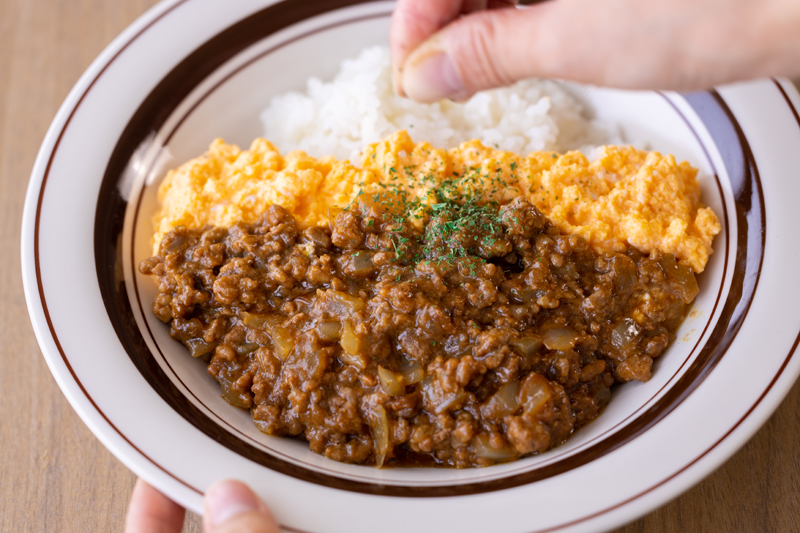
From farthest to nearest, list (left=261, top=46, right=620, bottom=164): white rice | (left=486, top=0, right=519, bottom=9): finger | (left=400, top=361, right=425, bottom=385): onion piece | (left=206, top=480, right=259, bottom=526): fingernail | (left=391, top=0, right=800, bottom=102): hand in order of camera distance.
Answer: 1. (left=261, top=46, right=620, bottom=164): white rice
2. (left=486, top=0, right=519, bottom=9): finger
3. (left=400, top=361, right=425, bottom=385): onion piece
4. (left=206, top=480, right=259, bottom=526): fingernail
5. (left=391, top=0, right=800, bottom=102): hand

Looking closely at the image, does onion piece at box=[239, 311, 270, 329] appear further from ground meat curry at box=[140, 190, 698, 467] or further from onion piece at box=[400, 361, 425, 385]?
onion piece at box=[400, 361, 425, 385]

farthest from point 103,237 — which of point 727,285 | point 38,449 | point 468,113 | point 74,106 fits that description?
point 727,285

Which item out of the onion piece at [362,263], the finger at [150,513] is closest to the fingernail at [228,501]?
the finger at [150,513]

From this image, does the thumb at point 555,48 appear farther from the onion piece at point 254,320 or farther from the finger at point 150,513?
the finger at point 150,513

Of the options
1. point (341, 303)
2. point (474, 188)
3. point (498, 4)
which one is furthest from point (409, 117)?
point (341, 303)

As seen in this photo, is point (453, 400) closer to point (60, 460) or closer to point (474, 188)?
point (474, 188)

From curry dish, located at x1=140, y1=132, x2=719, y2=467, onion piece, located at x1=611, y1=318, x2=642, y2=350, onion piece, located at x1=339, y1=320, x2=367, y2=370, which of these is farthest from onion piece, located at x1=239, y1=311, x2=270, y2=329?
onion piece, located at x1=611, y1=318, x2=642, y2=350
